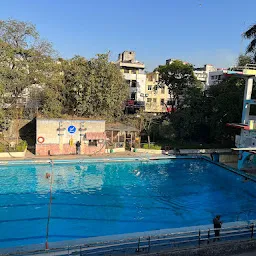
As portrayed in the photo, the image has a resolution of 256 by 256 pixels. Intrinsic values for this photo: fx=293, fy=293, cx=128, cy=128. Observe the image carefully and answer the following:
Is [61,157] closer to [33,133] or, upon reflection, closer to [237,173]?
[33,133]

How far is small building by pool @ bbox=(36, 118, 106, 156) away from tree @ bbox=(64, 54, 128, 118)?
175 inches

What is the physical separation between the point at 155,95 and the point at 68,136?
25239 mm

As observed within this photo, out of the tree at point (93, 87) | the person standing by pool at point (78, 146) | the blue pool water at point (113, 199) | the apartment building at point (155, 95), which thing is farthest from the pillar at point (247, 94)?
the apartment building at point (155, 95)

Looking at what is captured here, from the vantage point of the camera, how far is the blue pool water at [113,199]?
43.6 feet

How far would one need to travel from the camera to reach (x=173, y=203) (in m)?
16.6

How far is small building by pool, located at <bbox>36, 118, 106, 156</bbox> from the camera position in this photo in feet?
80.9

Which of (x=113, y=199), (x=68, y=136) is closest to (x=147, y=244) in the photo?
(x=113, y=199)

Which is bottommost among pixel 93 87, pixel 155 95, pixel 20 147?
pixel 20 147

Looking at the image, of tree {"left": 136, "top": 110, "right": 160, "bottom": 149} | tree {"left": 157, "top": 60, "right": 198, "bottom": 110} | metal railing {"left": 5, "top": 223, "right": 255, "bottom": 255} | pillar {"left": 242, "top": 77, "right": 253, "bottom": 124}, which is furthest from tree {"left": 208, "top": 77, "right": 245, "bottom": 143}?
metal railing {"left": 5, "top": 223, "right": 255, "bottom": 255}

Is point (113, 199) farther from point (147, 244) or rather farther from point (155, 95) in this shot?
point (155, 95)

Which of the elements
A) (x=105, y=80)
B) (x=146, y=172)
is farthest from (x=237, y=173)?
(x=105, y=80)

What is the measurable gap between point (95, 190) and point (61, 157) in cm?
710

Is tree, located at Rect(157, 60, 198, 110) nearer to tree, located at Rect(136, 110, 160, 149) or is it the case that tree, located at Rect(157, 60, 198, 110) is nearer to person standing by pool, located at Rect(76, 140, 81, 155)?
tree, located at Rect(136, 110, 160, 149)

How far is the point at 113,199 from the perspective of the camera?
1689cm
